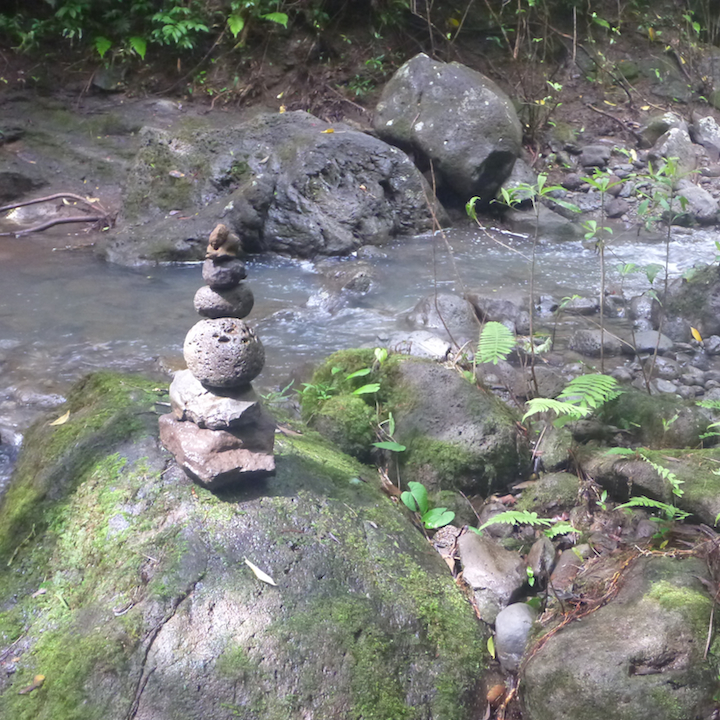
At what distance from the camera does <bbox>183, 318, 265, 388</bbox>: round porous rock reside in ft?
8.01

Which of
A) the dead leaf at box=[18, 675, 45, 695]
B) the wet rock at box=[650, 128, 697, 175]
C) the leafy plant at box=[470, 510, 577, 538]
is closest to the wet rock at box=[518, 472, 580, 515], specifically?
the leafy plant at box=[470, 510, 577, 538]

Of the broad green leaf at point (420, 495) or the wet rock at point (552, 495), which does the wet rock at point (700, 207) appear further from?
the broad green leaf at point (420, 495)

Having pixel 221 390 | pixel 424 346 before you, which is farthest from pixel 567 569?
pixel 424 346

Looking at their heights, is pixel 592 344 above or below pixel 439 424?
below

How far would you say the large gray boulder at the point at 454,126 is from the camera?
969 cm

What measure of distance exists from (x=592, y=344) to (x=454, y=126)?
17.4ft

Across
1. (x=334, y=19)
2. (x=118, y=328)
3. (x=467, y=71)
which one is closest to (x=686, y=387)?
(x=118, y=328)

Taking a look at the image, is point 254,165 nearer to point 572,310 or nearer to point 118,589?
point 572,310

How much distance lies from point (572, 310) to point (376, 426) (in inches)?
141

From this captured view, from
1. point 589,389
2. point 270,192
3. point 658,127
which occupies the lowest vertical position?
point 658,127

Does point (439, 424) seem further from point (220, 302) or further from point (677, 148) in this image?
point (677, 148)

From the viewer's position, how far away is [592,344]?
557 cm

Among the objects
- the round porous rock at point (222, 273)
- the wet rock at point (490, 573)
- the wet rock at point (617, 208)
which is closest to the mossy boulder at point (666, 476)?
the wet rock at point (490, 573)

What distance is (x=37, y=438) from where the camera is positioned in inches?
136
